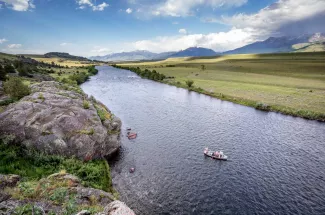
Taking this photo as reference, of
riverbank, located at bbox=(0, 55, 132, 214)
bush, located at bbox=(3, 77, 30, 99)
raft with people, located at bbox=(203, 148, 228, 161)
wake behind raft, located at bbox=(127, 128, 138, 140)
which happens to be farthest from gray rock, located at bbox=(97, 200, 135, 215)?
bush, located at bbox=(3, 77, 30, 99)

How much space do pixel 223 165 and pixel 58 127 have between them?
34.3 m

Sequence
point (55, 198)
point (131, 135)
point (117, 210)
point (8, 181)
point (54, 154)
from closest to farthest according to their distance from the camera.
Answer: point (117, 210) < point (55, 198) < point (8, 181) < point (54, 154) < point (131, 135)

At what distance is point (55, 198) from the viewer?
21.8m

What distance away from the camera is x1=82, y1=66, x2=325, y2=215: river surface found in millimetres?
33656

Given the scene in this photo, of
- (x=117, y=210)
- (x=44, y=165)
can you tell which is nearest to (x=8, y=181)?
(x=44, y=165)

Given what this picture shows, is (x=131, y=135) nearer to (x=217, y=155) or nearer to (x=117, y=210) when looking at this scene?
(x=217, y=155)

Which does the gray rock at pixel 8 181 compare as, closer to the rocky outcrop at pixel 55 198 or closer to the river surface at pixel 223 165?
the rocky outcrop at pixel 55 198

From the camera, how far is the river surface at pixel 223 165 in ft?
110

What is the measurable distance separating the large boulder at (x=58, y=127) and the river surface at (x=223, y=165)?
6.55 metres

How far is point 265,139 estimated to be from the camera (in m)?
58.0

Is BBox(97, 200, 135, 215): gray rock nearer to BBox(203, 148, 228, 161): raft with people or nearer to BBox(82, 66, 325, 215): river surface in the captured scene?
BBox(82, 66, 325, 215): river surface

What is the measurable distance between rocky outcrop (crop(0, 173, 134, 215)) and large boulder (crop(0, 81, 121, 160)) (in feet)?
37.7

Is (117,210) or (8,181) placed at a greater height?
(117,210)

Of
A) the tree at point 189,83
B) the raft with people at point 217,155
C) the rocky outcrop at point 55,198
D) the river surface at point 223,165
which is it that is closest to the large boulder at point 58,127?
the river surface at point 223,165
